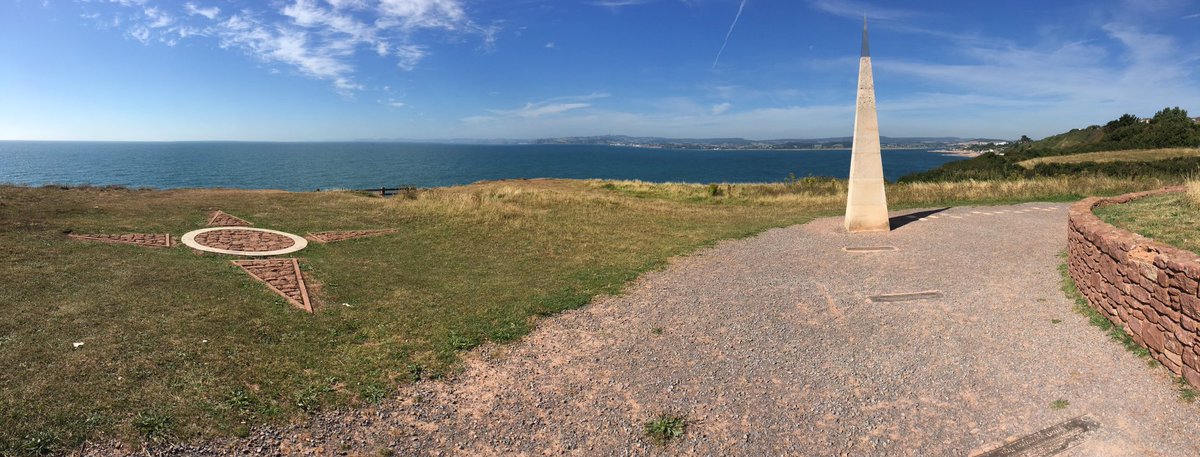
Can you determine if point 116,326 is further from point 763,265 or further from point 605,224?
point 605,224

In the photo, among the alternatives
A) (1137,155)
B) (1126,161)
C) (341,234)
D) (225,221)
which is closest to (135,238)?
(225,221)

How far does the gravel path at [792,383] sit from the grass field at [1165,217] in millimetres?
1405

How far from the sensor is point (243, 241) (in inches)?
479

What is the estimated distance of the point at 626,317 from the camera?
8398mm

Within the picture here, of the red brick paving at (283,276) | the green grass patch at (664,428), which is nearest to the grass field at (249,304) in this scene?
the red brick paving at (283,276)

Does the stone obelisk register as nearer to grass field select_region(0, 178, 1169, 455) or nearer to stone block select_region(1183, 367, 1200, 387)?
grass field select_region(0, 178, 1169, 455)

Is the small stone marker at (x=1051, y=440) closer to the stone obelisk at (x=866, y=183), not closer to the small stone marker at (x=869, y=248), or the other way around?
the small stone marker at (x=869, y=248)

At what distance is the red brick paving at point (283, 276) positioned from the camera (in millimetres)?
8648

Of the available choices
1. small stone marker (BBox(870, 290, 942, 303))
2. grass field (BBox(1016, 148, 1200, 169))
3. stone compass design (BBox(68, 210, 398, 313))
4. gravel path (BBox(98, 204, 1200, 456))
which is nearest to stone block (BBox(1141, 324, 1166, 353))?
gravel path (BBox(98, 204, 1200, 456))

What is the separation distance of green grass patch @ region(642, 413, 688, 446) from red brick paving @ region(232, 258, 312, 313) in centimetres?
562

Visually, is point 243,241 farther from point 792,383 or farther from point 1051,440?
point 1051,440

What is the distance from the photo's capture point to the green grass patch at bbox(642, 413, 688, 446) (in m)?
5.09

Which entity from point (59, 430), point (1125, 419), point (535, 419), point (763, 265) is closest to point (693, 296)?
point (763, 265)

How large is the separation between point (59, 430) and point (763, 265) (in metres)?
10.6
